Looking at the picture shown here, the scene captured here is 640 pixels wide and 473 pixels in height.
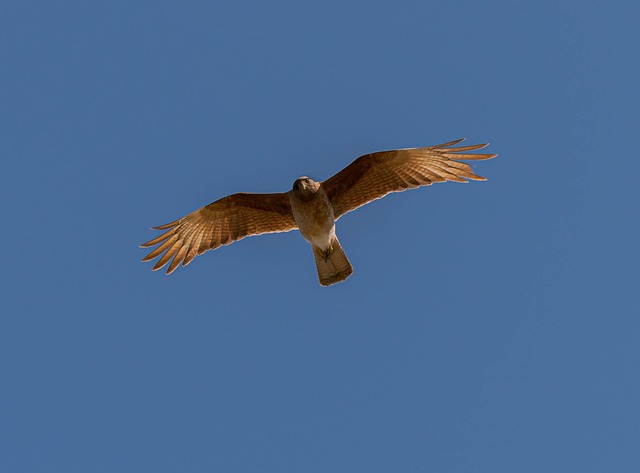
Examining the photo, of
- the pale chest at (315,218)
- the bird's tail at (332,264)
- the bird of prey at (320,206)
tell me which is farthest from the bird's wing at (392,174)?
the bird's tail at (332,264)

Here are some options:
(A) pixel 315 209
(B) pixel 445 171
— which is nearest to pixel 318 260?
(A) pixel 315 209

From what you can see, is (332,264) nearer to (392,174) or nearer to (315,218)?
(315,218)

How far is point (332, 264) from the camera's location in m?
18.0

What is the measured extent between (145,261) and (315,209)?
10.3 feet

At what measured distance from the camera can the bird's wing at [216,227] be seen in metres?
18.2

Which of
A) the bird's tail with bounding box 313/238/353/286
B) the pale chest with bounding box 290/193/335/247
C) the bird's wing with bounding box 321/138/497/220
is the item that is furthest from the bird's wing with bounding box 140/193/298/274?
the bird's wing with bounding box 321/138/497/220

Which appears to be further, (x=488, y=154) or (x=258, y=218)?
(x=258, y=218)

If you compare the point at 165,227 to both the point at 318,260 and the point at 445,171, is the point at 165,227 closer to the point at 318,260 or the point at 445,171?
the point at 318,260

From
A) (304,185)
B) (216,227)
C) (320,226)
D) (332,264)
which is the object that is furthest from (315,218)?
(216,227)

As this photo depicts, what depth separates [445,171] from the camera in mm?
17656

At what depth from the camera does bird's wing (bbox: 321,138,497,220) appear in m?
17.6

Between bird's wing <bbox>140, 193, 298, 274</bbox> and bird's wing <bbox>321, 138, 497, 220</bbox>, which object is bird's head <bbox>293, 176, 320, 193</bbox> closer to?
bird's wing <bbox>321, 138, 497, 220</bbox>

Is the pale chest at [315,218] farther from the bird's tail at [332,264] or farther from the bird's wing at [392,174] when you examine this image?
the bird's wing at [392,174]

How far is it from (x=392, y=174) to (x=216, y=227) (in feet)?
10.6
